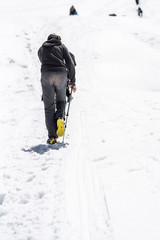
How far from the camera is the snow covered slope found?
280 cm

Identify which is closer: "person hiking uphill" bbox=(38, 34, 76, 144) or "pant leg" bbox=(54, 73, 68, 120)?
"person hiking uphill" bbox=(38, 34, 76, 144)

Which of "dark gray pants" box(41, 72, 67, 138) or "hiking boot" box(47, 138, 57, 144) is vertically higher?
"dark gray pants" box(41, 72, 67, 138)

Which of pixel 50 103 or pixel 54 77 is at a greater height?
pixel 54 77

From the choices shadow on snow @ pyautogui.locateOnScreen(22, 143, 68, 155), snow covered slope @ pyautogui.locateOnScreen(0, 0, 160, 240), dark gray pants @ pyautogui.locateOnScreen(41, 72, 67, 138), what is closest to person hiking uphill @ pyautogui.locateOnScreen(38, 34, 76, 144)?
dark gray pants @ pyautogui.locateOnScreen(41, 72, 67, 138)

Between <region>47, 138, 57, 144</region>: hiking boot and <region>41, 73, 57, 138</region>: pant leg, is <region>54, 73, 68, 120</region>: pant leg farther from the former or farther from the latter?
<region>47, 138, 57, 144</region>: hiking boot

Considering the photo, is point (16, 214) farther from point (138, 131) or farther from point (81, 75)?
point (81, 75)

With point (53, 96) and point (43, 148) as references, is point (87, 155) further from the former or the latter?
point (53, 96)

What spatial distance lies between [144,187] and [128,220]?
0.70 m

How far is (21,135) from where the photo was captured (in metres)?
5.14

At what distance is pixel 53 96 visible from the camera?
4758mm

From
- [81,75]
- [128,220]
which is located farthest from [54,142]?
[81,75]

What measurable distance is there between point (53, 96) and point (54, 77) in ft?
1.29

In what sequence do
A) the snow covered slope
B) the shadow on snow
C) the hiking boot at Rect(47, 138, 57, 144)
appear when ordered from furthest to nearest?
1. the hiking boot at Rect(47, 138, 57, 144)
2. the shadow on snow
3. the snow covered slope

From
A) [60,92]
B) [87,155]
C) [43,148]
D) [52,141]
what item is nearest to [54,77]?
[60,92]
